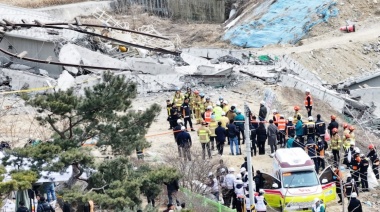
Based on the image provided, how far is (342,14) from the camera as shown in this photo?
152ft

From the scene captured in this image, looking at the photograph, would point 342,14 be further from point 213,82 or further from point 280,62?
point 213,82

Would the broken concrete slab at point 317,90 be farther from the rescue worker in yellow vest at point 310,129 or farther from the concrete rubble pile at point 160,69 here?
the rescue worker in yellow vest at point 310,129

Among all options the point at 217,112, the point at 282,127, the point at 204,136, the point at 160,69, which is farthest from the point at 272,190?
the point at 160,69

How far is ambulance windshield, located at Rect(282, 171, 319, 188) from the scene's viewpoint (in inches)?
878

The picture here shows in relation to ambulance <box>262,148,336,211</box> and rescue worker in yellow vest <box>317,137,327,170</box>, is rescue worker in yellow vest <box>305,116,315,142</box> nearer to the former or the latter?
rescue worker in yellow vest <box>317,137,327,170</box>

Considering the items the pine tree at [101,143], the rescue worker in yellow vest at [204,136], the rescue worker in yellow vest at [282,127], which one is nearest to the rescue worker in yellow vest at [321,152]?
the rescue worker in yellow vest at [282,127]

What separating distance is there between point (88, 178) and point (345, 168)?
9.36m

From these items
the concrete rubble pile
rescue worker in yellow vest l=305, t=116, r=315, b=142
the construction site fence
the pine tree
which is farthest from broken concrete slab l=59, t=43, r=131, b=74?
the construction site fence

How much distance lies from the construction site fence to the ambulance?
101ft

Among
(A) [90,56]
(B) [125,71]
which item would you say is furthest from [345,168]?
(A) [90,56]

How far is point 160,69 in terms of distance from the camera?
120 ft

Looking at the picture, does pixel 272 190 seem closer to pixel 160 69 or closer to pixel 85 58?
pixel 160 69

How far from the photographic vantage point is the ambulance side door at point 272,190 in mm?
22391

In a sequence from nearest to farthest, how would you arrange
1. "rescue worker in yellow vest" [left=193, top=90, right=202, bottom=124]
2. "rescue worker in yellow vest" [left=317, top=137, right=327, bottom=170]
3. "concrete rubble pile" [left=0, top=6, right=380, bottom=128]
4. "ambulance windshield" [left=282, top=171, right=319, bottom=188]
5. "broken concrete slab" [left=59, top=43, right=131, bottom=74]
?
"ambulance windshield" [left=282, top=171, right=319, bottom=188]
"rescue worker in yellow vest" [left=317, top=137, right=327, bottom=170]
"rescue worker in yellow vest" [left=193, top=90, right=202, bottom=124]
"concrete rubble pile" [left=0, top=6, right=380, bottom=128]
"broken concrete slab" [left=59, top=43, right=131, bottom=74]
